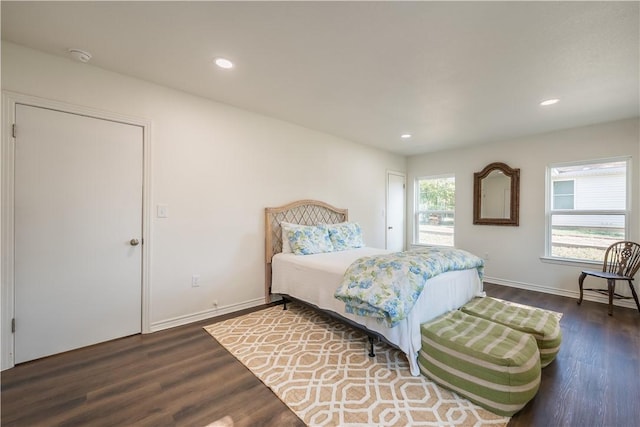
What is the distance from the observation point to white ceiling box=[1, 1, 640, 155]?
5.41 feet

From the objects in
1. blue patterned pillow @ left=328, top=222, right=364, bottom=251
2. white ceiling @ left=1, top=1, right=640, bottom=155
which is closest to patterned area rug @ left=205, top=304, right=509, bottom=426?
blue patterned pillow @ left=328, top=222, right=364, bottom=251

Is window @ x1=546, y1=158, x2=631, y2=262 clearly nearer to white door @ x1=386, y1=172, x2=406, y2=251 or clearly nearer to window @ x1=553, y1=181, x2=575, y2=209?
window @ x1=553, y1=181, x2=575, y2=209

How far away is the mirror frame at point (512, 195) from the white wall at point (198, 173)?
3058mm

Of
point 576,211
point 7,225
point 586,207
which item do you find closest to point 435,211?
point 576,211

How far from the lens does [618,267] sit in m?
3.42

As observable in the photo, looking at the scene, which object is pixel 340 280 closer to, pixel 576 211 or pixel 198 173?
pixel 198 173

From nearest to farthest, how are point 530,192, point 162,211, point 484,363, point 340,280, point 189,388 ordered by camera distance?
point 484,363, point 189,388, point 340,280, point 162,211, point 530,192

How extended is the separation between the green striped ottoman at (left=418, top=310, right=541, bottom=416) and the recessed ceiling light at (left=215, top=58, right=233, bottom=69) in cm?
266

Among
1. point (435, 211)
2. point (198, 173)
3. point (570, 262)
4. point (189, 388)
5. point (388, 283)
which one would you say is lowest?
point (189, 388)

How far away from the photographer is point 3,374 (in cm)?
194

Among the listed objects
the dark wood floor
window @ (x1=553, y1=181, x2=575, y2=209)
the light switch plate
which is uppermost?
window @ (x1=553, y1=181, x2=575, y2=209)

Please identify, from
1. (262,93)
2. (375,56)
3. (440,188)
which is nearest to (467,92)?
(375,56)

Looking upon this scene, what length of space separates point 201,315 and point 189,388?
1.22 metres

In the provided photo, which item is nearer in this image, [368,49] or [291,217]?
[368,49]
